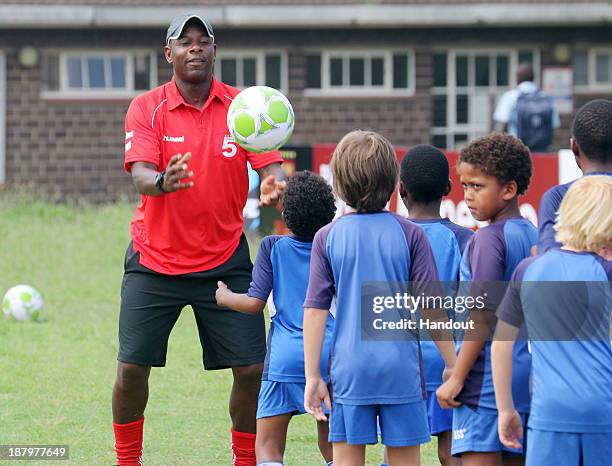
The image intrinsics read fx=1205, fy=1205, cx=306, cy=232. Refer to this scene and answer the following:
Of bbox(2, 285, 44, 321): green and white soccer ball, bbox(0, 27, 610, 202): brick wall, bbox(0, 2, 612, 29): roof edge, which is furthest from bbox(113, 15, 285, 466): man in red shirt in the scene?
bbox(0, 27, 610, 202): brick wall

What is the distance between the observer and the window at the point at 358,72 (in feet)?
67.3

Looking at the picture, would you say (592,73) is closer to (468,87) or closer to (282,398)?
(468,87)

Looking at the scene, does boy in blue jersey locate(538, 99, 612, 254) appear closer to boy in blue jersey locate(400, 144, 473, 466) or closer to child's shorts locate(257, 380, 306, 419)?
boy in blue jersey locate(400, 144, 473, 466)

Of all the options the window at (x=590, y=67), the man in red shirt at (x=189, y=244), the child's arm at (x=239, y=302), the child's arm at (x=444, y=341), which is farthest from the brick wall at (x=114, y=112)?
the child's arm at (x=444, y=341)

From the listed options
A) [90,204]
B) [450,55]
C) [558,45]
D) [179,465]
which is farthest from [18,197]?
[179,465]

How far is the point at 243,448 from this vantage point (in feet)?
20.8

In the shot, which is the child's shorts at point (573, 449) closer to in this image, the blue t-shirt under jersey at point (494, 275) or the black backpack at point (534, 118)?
the blue t-shirt under jersey at point (494, 275)

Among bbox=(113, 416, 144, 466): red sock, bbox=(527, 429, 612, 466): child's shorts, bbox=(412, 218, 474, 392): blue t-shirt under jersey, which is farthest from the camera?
bbox=(113, 416, 144, 466): red sock

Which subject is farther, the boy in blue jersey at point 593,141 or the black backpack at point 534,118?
the black backpack at point 534,118

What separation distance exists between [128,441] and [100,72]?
1482 cm

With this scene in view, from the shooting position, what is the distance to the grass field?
719 cm

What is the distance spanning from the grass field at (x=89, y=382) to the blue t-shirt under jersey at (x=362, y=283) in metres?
2.26

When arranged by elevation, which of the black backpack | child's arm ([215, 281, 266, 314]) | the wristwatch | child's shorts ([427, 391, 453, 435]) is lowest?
child's shorts ([427, 391, 453, 435])

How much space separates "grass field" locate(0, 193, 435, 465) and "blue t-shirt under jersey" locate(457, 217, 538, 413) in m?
2.25
